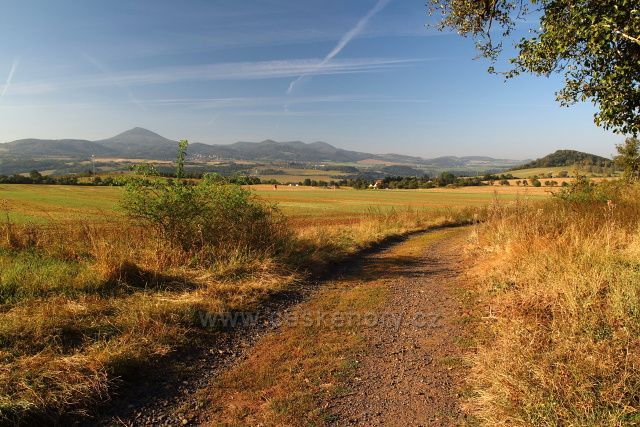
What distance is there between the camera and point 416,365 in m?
4.91

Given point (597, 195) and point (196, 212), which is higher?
point (597, 195)

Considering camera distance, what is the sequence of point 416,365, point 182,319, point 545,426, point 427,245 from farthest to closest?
point 427,245, point 182,319, point 416,365, point 545,426

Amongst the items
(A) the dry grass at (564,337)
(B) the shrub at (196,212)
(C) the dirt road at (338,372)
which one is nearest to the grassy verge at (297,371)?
(C) the dirt road at (338,372)

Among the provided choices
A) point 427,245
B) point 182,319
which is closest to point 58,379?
point 182,319

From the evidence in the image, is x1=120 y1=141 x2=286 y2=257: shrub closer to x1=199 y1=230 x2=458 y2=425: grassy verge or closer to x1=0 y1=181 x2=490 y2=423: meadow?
x1=0 y1=181 x2=490 y2=423: meadow

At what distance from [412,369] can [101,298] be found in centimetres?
556

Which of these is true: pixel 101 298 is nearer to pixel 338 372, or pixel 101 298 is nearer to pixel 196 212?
pixel 196 212

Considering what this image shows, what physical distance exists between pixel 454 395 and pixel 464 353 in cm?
118

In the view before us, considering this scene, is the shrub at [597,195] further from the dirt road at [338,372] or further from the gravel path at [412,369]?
the dirt road at [338,372]

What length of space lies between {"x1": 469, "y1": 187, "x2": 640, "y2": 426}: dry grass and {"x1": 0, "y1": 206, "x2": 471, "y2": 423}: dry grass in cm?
416

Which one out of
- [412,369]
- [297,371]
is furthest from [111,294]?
[412,369]

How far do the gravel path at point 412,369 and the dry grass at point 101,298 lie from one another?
2647 mm

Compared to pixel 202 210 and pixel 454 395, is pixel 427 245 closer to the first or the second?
pixel 202 210

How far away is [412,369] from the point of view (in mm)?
4809
